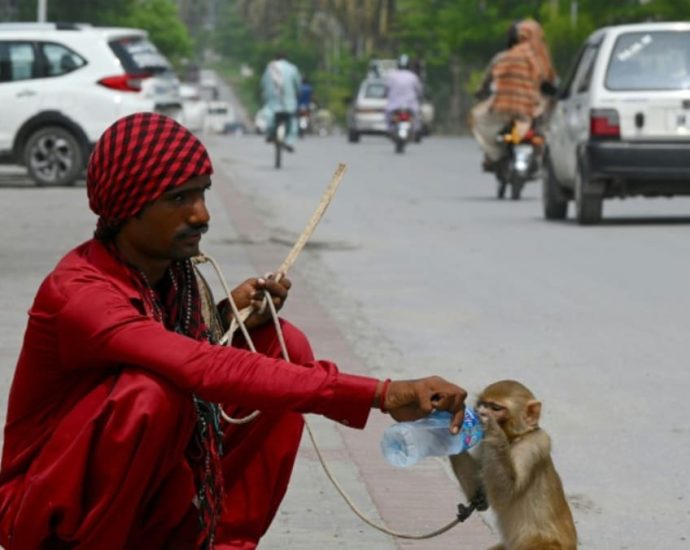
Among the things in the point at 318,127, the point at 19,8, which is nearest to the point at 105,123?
the point at 19,8

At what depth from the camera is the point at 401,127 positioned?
1590 inches

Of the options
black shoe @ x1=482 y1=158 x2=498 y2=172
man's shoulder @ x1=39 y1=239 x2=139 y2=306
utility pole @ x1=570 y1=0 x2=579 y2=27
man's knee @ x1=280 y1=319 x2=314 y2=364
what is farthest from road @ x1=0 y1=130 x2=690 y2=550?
utility pole @ x1=570 y1=0 x2=579 y2=27

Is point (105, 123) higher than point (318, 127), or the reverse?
point (105, 123)

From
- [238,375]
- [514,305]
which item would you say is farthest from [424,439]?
[514,305]

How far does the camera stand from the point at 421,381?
14.5ft

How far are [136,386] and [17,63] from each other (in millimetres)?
19530

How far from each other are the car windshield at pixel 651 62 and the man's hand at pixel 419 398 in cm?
1379

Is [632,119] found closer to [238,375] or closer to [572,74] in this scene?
[572,74]

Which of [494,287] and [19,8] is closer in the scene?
[494,287]

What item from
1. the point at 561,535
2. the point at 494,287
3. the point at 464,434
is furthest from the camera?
the point at 494,287

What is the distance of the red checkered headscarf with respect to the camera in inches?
180

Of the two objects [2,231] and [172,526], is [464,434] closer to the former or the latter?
[172,526]

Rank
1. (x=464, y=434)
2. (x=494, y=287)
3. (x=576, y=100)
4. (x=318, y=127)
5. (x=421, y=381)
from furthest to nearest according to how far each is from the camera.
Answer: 1. (x=318, y=127)
2. (x=576, y=100)
3. (x=494, y=287)
4. (x=464, y=434)
5. (x=421, y=381)

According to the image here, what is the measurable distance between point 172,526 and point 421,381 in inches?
30.2
